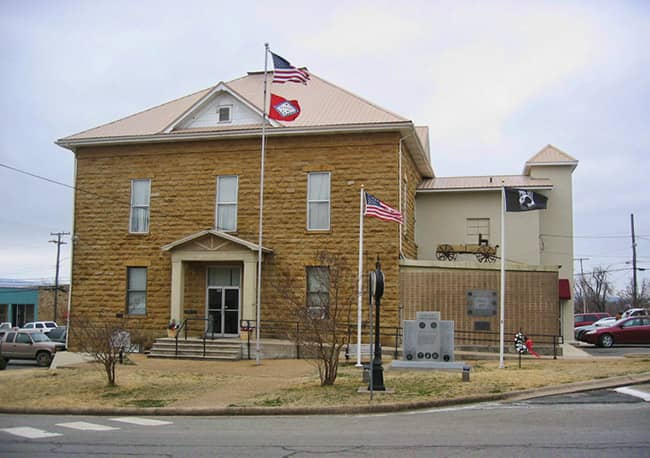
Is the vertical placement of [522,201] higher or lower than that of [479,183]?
lower

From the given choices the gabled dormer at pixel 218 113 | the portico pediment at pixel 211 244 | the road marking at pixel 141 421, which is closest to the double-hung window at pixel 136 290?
the portico pediment at pixel 211 244

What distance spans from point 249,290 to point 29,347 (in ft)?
38.0

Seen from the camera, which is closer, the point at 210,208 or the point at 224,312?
the point at 224,312

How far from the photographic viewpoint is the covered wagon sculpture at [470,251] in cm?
2967

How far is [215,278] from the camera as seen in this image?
1120 inches

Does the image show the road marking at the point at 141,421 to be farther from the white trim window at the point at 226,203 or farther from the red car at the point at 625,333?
the red car at the point at 625,333

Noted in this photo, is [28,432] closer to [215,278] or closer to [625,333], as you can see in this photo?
[215,278]

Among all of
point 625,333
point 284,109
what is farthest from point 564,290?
point 284,109

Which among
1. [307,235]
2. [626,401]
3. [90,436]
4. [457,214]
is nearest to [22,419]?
[90,436]

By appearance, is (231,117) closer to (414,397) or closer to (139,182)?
(139,182)

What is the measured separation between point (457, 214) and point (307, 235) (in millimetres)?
8606

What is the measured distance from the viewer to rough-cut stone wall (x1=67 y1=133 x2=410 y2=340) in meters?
26.6

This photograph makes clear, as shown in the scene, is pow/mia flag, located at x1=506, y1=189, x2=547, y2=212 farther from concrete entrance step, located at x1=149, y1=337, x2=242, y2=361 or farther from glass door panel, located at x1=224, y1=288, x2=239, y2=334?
glass door panel, located at x1=224, y1=288, x2=239, y2=334

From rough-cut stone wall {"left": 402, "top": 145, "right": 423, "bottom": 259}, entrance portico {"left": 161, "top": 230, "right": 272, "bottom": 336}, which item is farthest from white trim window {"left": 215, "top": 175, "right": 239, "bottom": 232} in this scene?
rough-cut stone wall {"left": 402, "top": 145, "right": 423, "bottom": 259}
